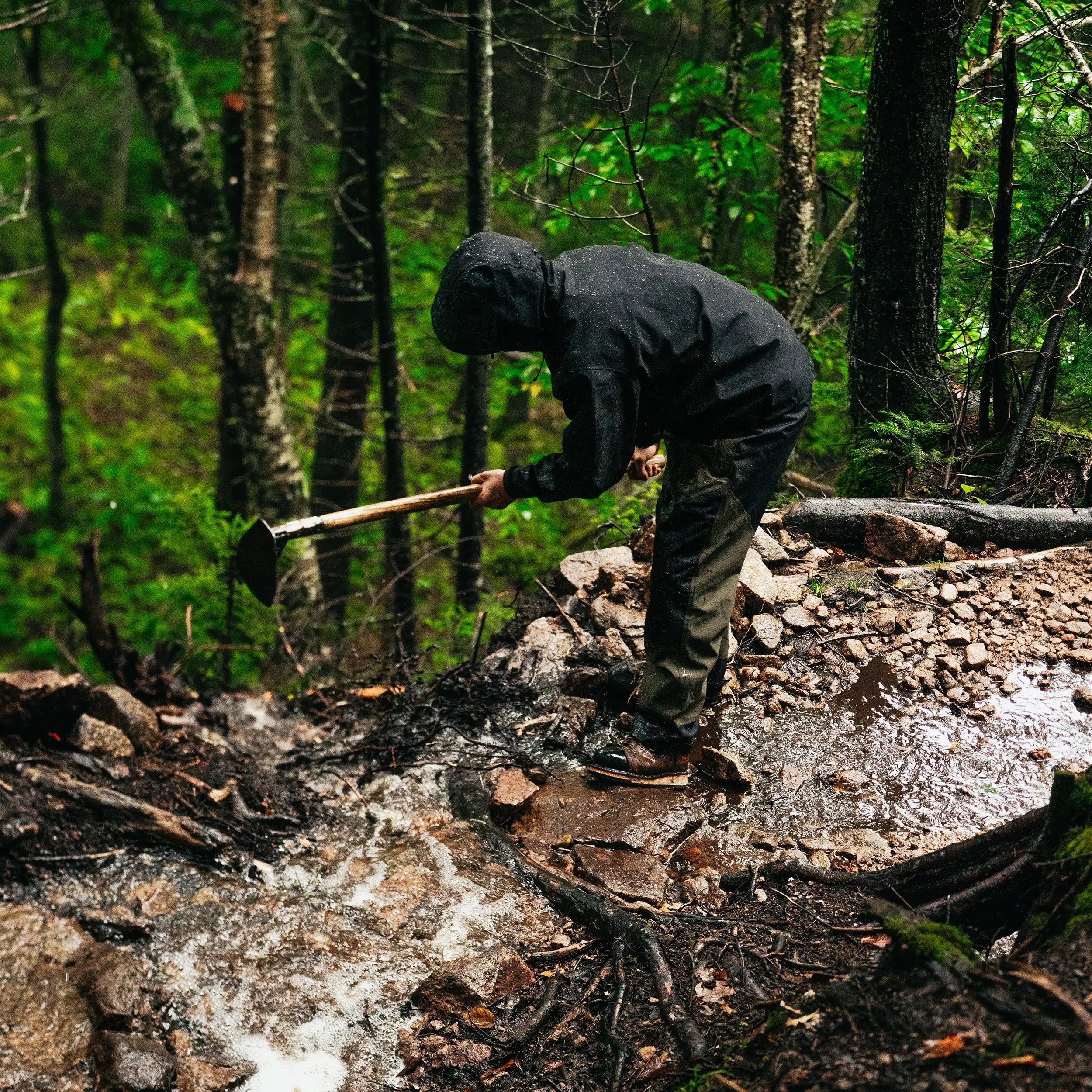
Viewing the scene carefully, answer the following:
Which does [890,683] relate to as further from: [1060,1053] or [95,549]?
[95,549]

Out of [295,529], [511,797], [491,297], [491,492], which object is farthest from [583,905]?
[491,297]

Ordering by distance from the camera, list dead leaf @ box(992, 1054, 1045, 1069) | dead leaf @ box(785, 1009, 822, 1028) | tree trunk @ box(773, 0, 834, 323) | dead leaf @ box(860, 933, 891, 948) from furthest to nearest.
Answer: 1. tree trunk @ box(773, 0, 834, 323)
2. dead leaf @ box(860, 933, 891, 948)
3. dead leaf @ box(785, 1009, 822, 1028)
4. dead leaf @ box(992, 1054, 1045, 1069)

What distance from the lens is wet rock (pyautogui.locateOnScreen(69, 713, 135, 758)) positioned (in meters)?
4.06

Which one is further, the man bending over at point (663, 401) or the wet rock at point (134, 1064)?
the man bending over at point (663, 401)

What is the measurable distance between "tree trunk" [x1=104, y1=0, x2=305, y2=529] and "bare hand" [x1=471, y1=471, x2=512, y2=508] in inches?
158

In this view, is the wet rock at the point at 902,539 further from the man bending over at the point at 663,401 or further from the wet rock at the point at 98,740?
the wet rock at the point at 98,740

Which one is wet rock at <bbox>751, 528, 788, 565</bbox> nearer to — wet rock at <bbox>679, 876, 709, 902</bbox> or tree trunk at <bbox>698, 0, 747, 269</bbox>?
wet rock at <bbox>679, 876, 709, 902</bbox>

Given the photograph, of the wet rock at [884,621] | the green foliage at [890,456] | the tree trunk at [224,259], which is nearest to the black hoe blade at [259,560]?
the wet rock at [884,621]

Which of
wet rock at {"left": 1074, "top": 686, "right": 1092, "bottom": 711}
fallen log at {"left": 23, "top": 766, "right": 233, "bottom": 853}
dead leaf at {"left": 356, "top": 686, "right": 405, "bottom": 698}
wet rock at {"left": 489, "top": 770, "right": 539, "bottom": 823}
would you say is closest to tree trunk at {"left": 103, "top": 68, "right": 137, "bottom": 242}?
dead leaf at {"left": 356, "top": 686, "right": 405, "bottom": 698}

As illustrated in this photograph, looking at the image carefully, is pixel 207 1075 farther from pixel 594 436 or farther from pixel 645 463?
pixel 645 463

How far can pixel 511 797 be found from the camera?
3705 millimetres

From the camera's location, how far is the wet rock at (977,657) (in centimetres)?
412

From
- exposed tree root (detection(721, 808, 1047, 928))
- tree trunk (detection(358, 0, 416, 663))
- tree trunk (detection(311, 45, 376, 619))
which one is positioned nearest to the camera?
exposed tree root (detection(721, 808, 1047, 928))

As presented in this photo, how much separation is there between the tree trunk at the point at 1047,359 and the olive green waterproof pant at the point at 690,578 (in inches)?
91.9
